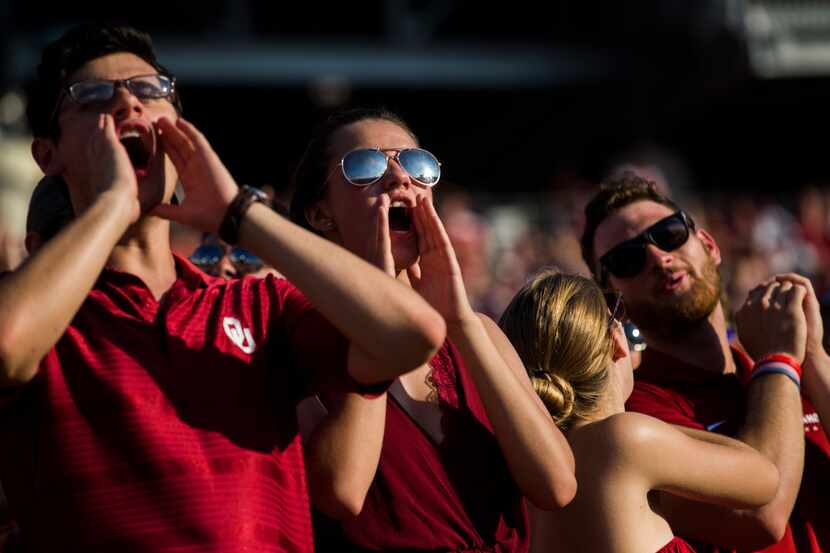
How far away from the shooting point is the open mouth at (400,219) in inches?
111

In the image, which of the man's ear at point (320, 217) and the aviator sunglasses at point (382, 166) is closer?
the aviator sunglasses at point (382, 166)

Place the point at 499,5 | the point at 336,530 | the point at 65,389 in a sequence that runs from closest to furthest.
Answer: the point at 65,389
the point at 336,530
the point at 499,5

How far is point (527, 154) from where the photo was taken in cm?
2131

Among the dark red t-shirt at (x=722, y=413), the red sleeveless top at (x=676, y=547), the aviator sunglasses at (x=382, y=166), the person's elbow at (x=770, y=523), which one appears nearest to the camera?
the aviator sunglasses at (x=382, y=166)

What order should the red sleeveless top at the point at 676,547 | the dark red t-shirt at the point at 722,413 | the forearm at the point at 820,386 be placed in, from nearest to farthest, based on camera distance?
the red sleeveless top at the point at 676,547
the dark red t-shirt at the point at 722,413
the forearm at the point at 820,386

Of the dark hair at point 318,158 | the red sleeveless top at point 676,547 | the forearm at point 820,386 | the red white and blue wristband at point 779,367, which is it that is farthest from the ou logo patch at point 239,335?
the forearm at point 820,386

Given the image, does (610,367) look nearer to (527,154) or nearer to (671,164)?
(671,164)

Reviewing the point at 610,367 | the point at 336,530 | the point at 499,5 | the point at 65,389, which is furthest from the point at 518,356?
the point at 499,5

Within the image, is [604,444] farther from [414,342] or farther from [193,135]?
[193,135]

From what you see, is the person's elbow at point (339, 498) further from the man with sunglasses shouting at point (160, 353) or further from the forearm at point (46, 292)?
the forearm at point (46, 292)

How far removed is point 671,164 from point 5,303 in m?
15.2

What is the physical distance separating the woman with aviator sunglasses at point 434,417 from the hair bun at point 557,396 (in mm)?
237

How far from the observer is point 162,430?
228cm

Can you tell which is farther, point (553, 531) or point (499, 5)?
point (499, 5)
